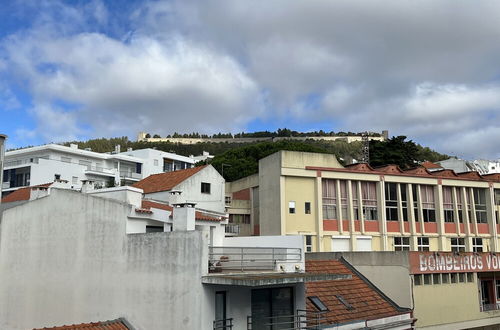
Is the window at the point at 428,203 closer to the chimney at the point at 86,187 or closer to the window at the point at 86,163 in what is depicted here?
the chimney at the point at 86,187

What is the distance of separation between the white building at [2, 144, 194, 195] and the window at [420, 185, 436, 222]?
→ 118 ft

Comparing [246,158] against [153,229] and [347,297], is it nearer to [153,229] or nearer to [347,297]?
[347,297]

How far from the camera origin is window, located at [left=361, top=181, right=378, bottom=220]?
1841 inches

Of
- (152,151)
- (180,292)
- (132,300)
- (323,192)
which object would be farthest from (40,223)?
(152,151)

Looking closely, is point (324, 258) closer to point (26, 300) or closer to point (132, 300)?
point (132, 300)

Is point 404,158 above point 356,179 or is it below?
above

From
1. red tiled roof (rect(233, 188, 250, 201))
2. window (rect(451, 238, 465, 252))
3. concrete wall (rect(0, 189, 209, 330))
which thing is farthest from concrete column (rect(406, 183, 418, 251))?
concrete wall (rect(0, 189, 209, 330))

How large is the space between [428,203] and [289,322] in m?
36.2

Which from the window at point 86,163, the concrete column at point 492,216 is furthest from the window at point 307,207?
the window at point 86,163

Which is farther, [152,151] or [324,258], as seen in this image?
[152,151]

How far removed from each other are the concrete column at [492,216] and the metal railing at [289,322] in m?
37.9

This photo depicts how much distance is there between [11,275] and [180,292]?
1127 centimetres

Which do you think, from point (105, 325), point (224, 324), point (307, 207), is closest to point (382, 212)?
point (307, 207)

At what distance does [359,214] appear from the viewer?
4612 cm
